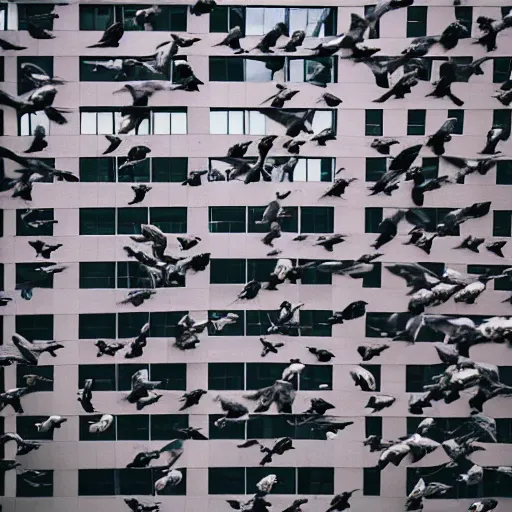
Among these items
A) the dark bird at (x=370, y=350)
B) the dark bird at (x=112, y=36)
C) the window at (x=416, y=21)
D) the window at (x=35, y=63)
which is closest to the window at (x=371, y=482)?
the dark bird at (x=370, y=350)

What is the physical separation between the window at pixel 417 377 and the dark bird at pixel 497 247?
2366 millimetres

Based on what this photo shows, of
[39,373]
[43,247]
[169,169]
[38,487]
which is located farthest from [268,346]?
[38,487]

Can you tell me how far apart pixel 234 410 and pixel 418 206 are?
5.18 m

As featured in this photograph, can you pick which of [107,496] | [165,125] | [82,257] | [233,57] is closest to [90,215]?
[82,257]

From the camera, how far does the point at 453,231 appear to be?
69.5ft

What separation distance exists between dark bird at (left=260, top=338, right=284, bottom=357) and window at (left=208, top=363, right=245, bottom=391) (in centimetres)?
64

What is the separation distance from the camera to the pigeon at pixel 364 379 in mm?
20859

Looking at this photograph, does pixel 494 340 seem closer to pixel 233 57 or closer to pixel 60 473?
pixel 233 57

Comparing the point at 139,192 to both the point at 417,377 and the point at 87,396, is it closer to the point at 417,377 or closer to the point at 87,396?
the point at 87,396

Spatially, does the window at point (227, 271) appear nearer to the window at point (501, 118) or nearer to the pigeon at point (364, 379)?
the pigeon at point (364, 379)

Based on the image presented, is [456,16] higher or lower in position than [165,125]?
higher

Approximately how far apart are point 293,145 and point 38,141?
4.76 metres

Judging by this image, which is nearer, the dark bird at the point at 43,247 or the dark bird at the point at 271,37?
the dark bird at the point at 271,37

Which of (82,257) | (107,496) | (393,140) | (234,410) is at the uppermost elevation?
(393,140)
